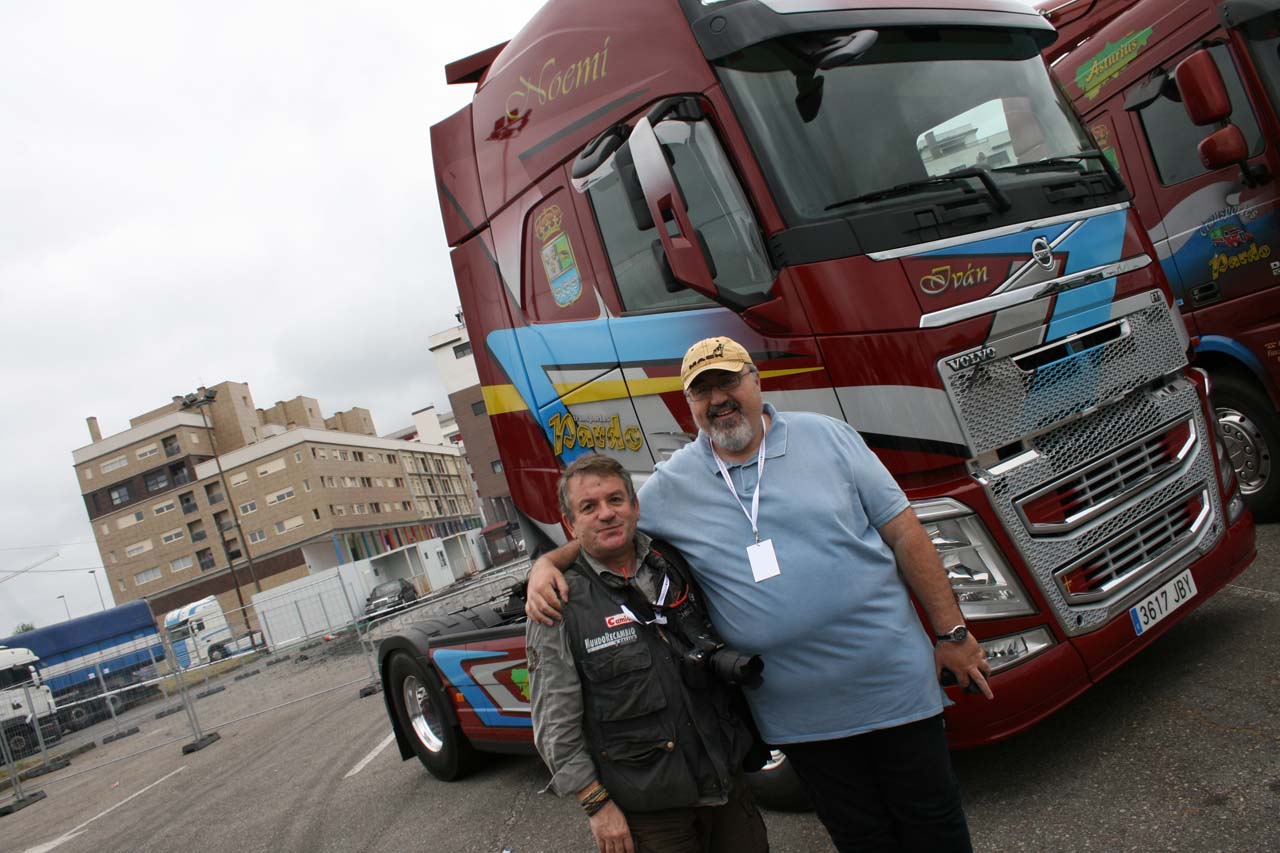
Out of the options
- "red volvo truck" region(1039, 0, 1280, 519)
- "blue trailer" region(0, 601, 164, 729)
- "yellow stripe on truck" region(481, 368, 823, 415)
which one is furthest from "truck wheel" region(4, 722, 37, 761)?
"red volvo truck" region(1039, 0, 1280, 519)

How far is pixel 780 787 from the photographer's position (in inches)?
142

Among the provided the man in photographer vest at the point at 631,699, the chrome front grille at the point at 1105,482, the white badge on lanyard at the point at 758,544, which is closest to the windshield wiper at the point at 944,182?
the chrome front grille at the point at 1105,482

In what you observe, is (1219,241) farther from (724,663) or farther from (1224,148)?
(724,663)

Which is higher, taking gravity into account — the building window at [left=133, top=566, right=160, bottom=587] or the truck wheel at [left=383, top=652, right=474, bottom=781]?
the building window at [left=133, top=566, right=160, bottom=587]

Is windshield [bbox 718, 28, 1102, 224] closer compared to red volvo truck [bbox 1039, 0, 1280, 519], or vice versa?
windshield [bbox 718, 28, 1102, 224]

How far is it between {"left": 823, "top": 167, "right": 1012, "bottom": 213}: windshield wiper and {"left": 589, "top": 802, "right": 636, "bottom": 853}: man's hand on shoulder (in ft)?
7.39

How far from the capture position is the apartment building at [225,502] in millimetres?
68250

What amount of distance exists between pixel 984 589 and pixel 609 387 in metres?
1.87

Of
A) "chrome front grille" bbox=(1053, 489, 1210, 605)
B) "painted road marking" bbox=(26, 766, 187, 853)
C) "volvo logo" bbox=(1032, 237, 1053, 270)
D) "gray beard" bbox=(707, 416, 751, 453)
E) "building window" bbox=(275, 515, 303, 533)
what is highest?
"building window" bbox=(275, 515, 303, 533)

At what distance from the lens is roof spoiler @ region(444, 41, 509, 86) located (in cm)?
562

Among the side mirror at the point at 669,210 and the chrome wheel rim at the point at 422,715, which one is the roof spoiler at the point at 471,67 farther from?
the chrome wheel rim at the point at 422,715

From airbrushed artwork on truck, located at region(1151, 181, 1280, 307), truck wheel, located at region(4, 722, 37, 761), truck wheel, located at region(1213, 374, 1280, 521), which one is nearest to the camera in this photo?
airbrushed artwork on truck, located at region(1151, 181, 1280, 307)

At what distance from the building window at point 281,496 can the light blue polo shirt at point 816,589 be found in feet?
236

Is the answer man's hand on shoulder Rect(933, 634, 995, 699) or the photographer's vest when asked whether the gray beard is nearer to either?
the photographer's vest
